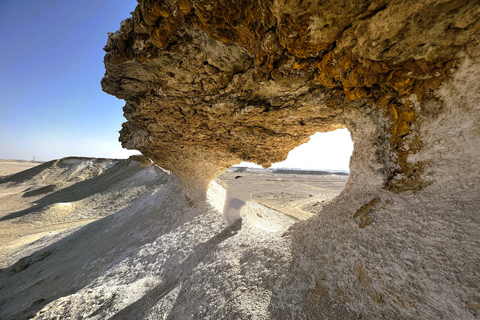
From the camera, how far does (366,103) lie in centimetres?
346

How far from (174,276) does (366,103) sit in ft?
20.8

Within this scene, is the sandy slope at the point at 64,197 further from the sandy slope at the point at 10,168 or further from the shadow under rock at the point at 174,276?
the sandy slope at the point at 10,168

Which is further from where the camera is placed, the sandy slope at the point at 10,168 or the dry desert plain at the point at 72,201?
the sandy slope at the point at 10,168

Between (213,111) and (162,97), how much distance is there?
1.49 metres

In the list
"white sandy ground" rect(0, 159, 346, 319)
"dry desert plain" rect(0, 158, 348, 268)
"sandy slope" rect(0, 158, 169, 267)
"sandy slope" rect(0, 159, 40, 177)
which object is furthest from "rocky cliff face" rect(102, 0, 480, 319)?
"sandy slope" rect(0, 159, 40, 177)

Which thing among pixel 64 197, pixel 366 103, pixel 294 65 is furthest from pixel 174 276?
pixel 64 197

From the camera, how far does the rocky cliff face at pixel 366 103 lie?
203 centimetres

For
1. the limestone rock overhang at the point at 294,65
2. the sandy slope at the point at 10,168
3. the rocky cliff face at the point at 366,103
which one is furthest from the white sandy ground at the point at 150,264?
the sandy slope at the point at 10,168

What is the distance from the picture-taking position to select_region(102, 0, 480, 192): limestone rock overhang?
2033 millimetres

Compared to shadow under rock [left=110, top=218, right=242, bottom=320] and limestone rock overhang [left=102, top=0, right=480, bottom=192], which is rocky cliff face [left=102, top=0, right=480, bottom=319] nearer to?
limestone rock overhang [left=102, top=0, right=480, bottom=192]

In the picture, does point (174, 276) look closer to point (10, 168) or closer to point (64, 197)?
point (64, 197)

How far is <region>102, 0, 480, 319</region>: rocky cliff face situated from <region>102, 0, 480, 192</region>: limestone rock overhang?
18 millimetres

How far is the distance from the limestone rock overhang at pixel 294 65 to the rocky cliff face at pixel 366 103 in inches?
0.7

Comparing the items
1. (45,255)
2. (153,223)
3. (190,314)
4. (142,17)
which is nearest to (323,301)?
(190,314)
